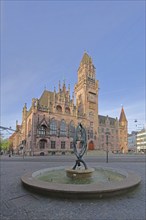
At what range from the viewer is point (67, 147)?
54.1 meters

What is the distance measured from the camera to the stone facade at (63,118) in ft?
159

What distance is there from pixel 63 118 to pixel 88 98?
605 inches

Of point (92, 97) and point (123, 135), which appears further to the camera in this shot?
point (123, 135)

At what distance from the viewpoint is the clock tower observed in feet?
205

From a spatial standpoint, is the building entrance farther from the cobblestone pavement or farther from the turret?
the cobblestone pavement

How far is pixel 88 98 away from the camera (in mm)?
64938

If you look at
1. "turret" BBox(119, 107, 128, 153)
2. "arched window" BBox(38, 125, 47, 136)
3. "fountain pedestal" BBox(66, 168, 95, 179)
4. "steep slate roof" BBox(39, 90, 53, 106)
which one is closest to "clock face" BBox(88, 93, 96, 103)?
"steep slate roof" BBox(39, 90, 53, 106)

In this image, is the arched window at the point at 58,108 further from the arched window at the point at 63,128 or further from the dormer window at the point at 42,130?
the dormer window at the point at 42,130

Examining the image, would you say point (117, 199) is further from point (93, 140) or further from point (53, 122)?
point (93, 140)

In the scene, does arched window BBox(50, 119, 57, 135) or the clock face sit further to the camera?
the clock face

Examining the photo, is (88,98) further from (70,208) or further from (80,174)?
(70,208)

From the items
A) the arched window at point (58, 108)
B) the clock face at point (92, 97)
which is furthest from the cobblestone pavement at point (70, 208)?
the clock face at point (92, 97)

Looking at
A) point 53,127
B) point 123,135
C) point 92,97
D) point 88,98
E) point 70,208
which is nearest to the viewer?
point 70,208

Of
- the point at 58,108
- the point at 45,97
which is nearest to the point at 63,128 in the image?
the point at 58,108
